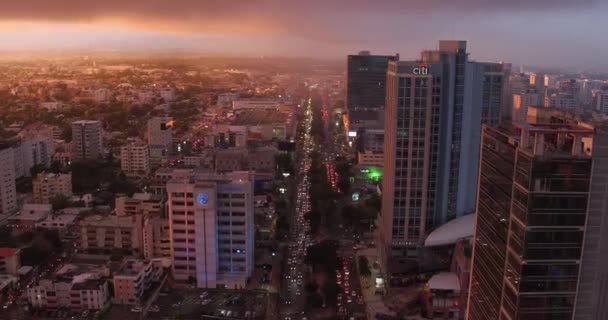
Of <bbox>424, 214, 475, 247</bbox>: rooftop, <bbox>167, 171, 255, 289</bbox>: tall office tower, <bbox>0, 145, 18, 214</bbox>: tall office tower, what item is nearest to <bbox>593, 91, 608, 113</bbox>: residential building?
<bbox>424, 214, 475, 247</bbox>: rooftop

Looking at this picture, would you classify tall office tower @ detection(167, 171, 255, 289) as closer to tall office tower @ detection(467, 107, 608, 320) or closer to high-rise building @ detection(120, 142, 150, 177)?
tall office tower @ detection(467, 107, 608, 320)

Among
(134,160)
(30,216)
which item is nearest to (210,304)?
(30,216)

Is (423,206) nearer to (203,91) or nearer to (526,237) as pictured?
(526,237)

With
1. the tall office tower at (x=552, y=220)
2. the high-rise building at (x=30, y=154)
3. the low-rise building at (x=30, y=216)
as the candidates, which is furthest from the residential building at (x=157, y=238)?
the high-rise building at (x=30, y=154)

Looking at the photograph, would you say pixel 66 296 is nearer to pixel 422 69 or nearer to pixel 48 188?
pixel 48 188

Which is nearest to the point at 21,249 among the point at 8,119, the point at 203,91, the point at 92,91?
the point at 8,119
